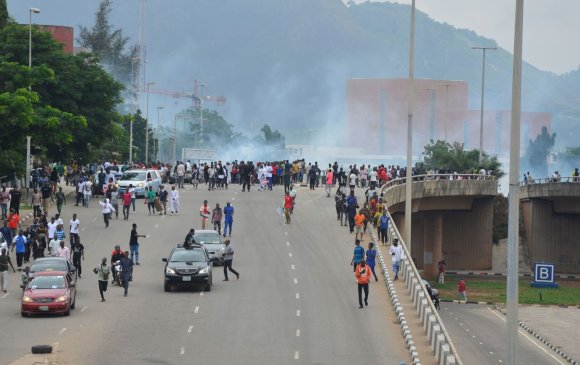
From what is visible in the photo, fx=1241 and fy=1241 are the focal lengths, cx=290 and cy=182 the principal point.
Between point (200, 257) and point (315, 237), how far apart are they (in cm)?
1606

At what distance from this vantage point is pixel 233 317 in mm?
35375

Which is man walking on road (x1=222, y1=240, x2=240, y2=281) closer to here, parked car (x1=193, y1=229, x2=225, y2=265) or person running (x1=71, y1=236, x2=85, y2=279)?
parked car (x1=193, y1=229, x2=225, y2=265)

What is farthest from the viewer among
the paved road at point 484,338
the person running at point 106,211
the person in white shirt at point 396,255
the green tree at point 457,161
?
the green tree at point 457,161

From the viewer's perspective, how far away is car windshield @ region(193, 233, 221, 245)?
4571 cm

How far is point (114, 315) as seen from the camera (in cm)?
3522

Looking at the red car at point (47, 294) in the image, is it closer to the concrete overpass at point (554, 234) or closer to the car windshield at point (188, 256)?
the car windshield at point (188, 256)

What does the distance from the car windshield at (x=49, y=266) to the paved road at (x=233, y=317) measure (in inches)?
51.4

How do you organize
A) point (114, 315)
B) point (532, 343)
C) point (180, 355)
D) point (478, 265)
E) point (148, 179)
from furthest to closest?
point (478, 265)
point (148, 179)
point (532, 343)
point (114, 315)
point (180, 355)

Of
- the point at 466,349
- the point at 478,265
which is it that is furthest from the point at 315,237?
the point at 478,265

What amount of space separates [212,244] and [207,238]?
30 centimetres

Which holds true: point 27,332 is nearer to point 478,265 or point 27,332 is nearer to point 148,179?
point 148,179

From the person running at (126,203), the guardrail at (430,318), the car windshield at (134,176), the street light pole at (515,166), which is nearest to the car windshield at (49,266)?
the guardrail at (430,318)

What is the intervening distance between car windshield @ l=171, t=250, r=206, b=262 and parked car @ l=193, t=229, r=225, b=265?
18.4ft

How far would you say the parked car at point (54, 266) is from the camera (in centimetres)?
3588
